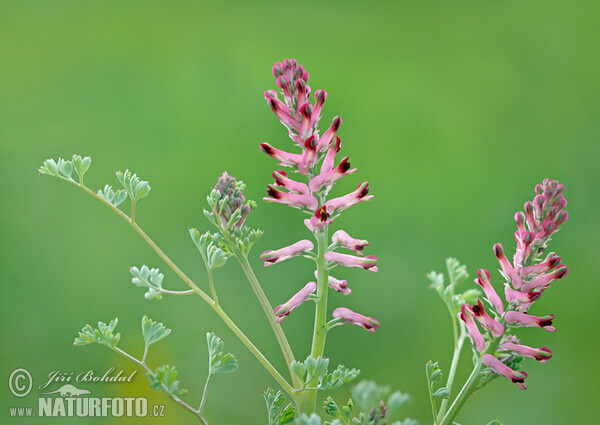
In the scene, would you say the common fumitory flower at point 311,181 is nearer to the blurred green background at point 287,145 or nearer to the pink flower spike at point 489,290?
the pink flower spike at point 489,290

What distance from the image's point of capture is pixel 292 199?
466 millimetres

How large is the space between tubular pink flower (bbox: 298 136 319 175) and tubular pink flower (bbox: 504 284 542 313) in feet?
0.56

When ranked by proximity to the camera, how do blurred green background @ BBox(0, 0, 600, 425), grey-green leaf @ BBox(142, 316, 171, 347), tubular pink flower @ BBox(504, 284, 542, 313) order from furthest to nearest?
blurred green background @ BBox(0, 0, 600, 425)
grey-green leaf @ BBox(142, 316, 171, 347)
tubular pink flower @ BBox(504, 284, 542, 313)

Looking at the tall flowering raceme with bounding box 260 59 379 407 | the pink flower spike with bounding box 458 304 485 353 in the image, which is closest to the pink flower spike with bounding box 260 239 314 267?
the tall flowering raceme with bounding box 260 59 379 407

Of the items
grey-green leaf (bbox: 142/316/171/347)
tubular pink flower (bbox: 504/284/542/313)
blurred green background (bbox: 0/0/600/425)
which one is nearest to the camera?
tubular pink flower (bbox: 504/284/542/313)

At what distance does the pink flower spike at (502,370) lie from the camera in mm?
446

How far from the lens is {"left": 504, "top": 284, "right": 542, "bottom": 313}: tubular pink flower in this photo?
436 millimetres

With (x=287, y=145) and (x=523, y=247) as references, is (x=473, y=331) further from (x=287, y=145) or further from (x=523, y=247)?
(x=287, y=145)

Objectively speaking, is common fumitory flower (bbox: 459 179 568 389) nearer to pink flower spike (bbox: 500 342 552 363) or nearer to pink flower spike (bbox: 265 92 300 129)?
pink flower spike (bbox: 500 342 552 363)

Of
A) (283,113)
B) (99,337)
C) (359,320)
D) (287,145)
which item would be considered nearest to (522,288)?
(359,320)

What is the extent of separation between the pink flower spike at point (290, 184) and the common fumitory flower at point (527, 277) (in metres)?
0.14

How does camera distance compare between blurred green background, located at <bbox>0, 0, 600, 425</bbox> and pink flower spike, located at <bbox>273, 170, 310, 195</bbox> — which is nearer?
pink flower spike, located at <bbox>273, 170, 310, 195</bbox>

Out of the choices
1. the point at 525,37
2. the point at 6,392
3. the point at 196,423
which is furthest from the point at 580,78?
the point at 6,392

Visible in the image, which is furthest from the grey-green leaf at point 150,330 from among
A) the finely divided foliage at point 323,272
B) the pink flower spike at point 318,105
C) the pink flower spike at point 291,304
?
the pink flower spike at point 318,105
